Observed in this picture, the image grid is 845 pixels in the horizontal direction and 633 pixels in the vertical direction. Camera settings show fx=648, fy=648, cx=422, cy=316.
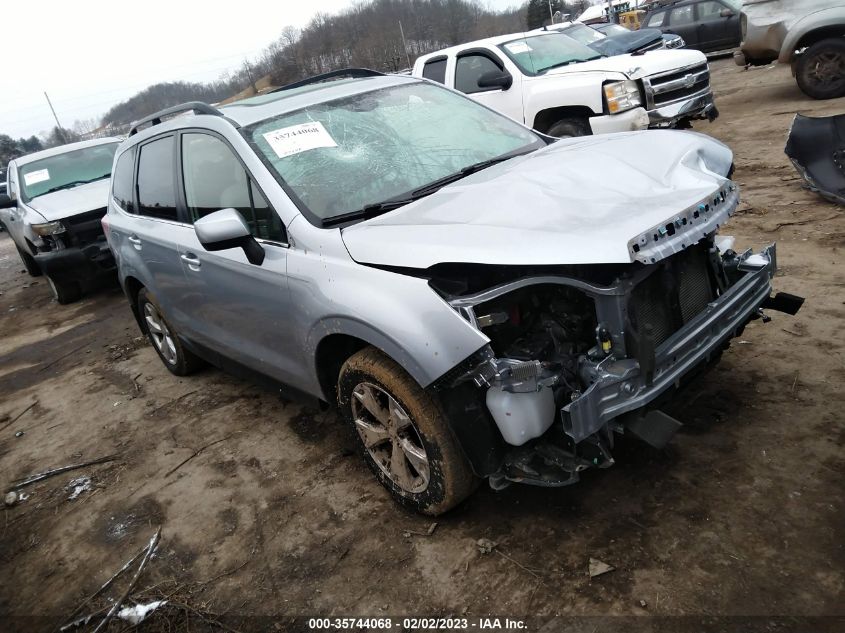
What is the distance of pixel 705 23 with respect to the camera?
691 inches

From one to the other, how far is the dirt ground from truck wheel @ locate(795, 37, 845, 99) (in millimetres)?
6365

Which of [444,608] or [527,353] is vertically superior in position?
[527,353]

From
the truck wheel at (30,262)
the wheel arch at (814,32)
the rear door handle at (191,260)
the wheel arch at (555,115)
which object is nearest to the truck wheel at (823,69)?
the wheel arch at (814,32)

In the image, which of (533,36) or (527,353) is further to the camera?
(533,36)

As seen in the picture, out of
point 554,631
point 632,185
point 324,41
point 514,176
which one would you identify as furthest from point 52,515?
point 324,41

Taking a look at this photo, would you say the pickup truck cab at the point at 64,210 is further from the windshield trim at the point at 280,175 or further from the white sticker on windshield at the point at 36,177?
the windshield trim at the point at 280,175

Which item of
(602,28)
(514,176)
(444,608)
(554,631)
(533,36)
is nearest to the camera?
(554,631)

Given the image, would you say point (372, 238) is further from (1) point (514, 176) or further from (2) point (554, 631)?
(2) point (554, 631)

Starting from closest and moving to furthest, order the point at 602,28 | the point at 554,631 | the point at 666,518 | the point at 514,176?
1. the point at 554,631
2. the point at 666,518
3. the point at 514,176
4. the point at 602,28

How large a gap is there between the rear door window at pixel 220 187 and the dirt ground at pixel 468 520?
55.0 inches

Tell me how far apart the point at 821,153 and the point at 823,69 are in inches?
Result: 199

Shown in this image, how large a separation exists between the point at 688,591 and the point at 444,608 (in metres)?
0.90

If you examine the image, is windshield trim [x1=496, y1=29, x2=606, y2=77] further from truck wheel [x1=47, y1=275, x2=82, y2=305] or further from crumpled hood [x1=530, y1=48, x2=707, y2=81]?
truck wheel [x1=47, y1=275, x2=82, y2=305]

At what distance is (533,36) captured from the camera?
907 centimetres
